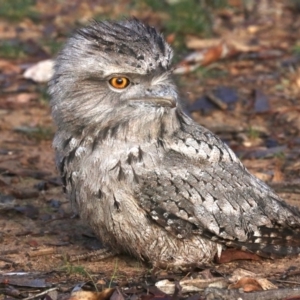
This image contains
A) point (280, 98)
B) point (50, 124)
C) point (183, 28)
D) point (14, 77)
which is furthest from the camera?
point (183, 28)

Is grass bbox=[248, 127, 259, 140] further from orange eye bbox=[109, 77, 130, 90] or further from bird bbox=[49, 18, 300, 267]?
orange eye bbox=[109, 77, 130, 90]

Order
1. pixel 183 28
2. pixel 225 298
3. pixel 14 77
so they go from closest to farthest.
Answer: pixel 225 298 < pixel 14 77 < pixel 183 28

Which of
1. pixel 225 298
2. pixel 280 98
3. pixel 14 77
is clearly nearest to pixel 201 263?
pixel 225 298

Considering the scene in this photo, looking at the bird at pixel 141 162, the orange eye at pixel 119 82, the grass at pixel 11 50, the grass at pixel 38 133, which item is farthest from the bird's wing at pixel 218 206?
the grass at pixel 11 50

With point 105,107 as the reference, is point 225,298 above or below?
below

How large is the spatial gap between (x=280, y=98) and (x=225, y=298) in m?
5.04

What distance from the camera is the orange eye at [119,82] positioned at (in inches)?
209

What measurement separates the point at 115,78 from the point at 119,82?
0.03 m

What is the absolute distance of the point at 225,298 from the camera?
197 inches

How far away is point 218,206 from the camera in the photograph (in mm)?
5473

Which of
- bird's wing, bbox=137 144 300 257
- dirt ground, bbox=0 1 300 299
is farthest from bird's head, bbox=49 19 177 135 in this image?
dirt ground, bbox=0 1 300 299

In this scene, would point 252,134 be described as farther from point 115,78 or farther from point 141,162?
point 115,78

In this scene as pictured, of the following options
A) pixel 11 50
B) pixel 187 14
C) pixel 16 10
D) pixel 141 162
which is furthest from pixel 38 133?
pixel 16 10

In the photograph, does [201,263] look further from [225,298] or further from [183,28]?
[183,28]
